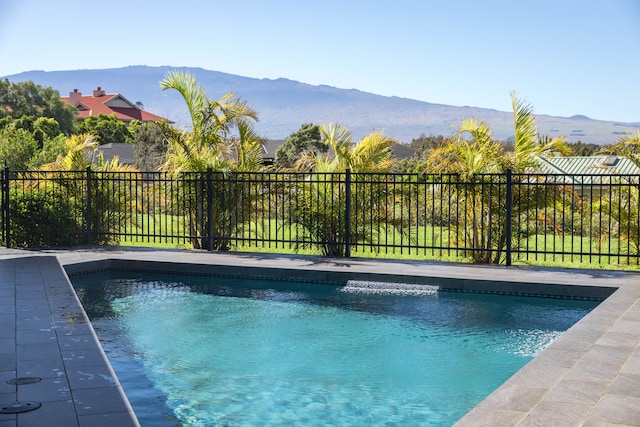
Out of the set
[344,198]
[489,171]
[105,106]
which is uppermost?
[105,106]

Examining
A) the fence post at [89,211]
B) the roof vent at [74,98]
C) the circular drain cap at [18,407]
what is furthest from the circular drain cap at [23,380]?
the roof vent at [74,98]

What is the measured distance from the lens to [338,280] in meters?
9.79

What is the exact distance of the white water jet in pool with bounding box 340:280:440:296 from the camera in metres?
9.19

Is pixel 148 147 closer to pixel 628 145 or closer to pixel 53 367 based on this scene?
pixel 628 145

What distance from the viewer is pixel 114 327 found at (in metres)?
7.66

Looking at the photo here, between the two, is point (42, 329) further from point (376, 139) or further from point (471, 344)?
point (376, 139)

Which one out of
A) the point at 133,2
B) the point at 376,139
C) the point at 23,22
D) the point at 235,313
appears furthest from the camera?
the point at 133,2

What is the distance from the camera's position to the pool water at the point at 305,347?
5.18 meters

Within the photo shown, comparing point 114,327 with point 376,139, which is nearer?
point 114,327

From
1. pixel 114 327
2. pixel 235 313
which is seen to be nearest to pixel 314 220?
pixel 235 313

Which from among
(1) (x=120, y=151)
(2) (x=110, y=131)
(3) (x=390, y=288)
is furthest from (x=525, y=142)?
(2) (x=110, y=131)

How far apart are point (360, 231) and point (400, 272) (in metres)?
2.05

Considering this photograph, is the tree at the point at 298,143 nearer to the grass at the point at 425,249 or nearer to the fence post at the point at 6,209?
the grass at the point at 425,249

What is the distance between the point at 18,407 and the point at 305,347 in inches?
127
